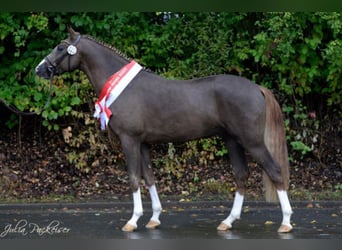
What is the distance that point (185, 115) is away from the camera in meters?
6.61

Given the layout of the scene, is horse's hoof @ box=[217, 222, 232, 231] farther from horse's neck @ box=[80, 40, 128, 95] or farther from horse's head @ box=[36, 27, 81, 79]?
horse's head @ box=[36, 27, 81, 79]

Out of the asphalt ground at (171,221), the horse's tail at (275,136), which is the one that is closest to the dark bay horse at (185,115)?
the horse's tail at (275,136)

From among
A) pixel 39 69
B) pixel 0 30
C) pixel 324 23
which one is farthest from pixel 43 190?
pixel 324 23

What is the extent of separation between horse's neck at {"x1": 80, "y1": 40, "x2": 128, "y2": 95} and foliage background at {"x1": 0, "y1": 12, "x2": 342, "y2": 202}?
11.2 feet

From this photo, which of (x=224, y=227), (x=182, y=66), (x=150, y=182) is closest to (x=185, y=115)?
(x=150, y=182)

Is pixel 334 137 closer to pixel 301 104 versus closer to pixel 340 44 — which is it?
pixel 301 104

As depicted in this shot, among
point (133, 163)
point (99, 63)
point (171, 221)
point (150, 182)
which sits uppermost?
point (99, 63)

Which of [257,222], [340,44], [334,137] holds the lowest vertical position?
[257,222]

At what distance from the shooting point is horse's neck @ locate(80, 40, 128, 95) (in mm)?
6793

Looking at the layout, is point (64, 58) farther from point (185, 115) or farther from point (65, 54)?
point (185, 115)

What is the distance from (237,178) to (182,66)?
3929 mm

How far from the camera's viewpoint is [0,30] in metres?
10.1

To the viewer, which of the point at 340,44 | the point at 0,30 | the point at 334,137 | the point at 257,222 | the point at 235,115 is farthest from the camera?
the point at 334,137

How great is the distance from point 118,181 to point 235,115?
167 inches
